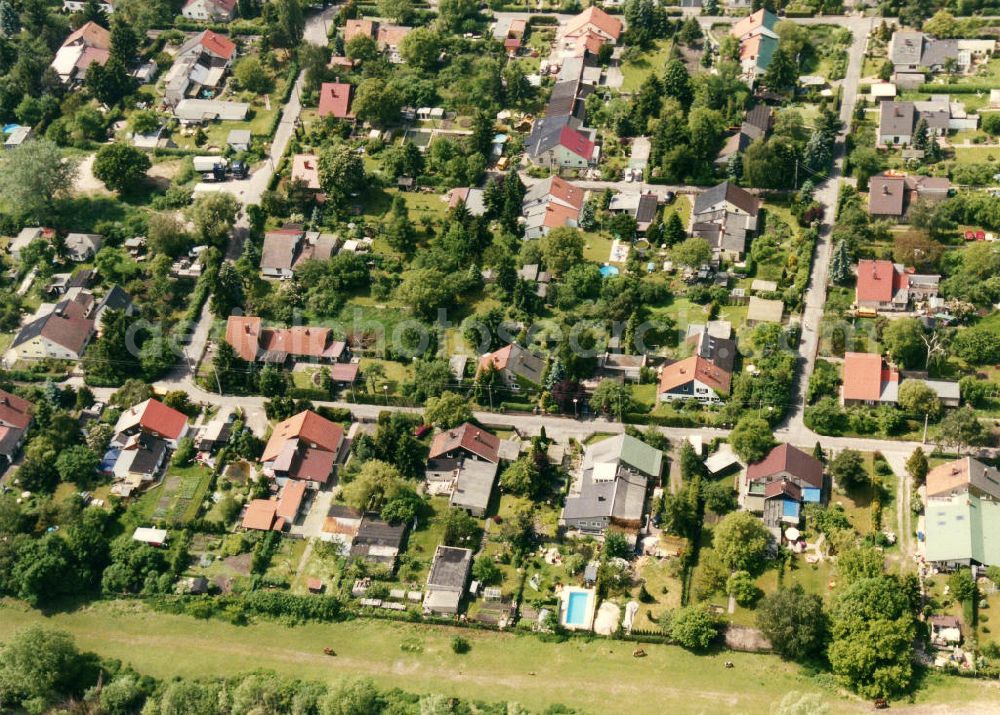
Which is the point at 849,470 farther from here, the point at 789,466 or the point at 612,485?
the point at 612,485

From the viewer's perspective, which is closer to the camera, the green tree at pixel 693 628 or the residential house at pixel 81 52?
the green tree at pixel 693 628

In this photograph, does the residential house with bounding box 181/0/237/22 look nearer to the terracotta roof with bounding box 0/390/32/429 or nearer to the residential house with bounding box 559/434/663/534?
the terracotta roof with bounding box 0/390/32/429

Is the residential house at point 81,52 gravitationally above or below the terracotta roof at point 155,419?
above

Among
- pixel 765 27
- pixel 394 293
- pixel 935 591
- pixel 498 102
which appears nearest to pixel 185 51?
pixel 498 102

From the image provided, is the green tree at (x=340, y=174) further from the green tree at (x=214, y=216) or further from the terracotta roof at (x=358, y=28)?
the terracotta roof at (x=358, y=28)

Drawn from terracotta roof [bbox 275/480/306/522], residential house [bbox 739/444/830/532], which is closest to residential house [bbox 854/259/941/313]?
residential house [bbox 739/444/830/532]

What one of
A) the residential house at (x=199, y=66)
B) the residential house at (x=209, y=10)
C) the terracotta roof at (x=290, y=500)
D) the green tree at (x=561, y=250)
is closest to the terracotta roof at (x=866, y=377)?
the green tree at (x=561, y=250)
